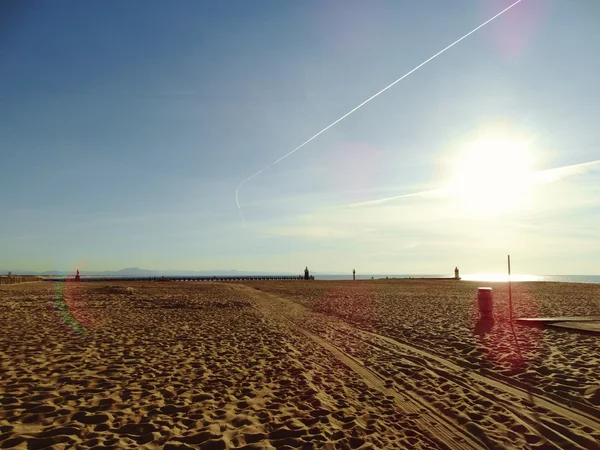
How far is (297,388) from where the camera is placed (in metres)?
7.29

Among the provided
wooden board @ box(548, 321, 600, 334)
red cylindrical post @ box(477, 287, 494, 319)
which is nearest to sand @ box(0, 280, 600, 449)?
wooden board @ box(548, 321, 600, 334)

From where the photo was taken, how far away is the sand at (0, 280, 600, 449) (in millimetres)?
5223

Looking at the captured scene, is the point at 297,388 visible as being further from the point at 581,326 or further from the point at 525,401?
the point at 581,326

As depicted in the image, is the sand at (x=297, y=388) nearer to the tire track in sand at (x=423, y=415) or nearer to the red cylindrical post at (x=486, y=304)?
the tire track in sand at (x=423, y=415)

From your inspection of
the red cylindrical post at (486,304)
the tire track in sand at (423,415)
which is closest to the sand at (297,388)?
the tire track in sand at (423,415)

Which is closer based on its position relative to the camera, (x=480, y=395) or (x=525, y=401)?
(x=525, y=401)

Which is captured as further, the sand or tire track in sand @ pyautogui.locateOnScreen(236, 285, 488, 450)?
the sand

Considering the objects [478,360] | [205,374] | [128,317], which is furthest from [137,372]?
[128,317]

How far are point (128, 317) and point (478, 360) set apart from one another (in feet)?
47.8

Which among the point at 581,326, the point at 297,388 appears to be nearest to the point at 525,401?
the point at 297,388

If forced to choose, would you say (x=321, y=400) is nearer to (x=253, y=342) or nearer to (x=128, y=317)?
(x=253, y=342)

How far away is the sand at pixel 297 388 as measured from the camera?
5223 millimetres

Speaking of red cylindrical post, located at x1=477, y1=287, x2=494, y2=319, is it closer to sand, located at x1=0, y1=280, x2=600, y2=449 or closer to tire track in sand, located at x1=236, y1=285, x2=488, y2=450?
sand, located at x1=0, y1=280, x2=600, y2=449

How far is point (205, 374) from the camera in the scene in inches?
322
